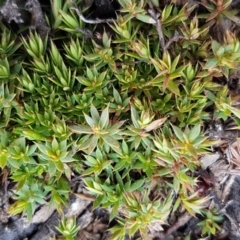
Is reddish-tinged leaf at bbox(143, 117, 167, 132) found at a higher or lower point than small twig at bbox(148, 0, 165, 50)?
lower

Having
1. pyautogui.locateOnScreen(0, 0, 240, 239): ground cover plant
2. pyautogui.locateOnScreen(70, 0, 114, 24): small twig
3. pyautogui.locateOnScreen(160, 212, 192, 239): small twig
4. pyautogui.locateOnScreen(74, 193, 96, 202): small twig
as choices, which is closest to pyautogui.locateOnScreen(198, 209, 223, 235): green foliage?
pyautogui.locateOnScreen(160, 212, 192, 239): small twig

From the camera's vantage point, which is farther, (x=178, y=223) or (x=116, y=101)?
(x=178, y=223)

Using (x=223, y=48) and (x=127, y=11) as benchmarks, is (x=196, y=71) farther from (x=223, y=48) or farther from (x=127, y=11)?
(x=127, y=11)

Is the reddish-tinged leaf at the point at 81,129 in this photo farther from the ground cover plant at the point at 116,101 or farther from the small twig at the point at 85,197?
the small twig at the point at 85,197

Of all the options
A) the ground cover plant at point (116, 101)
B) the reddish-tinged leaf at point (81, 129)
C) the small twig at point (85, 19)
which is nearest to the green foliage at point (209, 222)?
the ground cover plant at point (116, 101)

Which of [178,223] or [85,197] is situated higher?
[85,197]

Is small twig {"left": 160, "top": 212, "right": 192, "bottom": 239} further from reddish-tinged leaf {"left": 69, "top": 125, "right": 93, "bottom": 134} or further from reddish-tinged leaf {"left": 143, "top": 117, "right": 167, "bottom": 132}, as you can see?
reddish-tinged leaf {"left": 69, "top": 125, "right": 93, "bottom": 134}

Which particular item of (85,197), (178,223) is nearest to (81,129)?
(85,197)

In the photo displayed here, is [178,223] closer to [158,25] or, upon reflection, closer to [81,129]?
[81,129]

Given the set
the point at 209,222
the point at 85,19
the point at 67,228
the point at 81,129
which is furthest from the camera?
the point at 209,222
